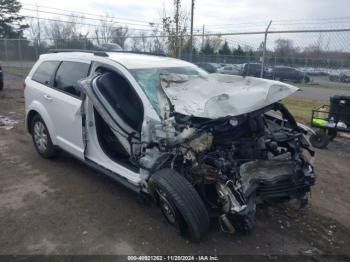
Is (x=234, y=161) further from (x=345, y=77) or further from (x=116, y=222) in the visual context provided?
(x=345, y=77)

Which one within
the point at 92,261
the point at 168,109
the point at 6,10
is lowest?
the point at 92,261

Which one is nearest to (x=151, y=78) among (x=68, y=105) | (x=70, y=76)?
(x=68, y=105)

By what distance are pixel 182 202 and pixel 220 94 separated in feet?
4.00

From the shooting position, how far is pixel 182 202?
3.10m

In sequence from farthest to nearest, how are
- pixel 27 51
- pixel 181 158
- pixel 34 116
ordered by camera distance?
pixel 27 51
pixel 34 116
pixel 181 158

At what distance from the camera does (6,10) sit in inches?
1639

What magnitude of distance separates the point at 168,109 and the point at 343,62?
8209 mm

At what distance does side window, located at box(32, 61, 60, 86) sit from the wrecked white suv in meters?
0.83

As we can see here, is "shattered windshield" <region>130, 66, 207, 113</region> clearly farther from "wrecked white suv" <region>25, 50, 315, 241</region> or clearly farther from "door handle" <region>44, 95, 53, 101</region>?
"door handle" <region>44, 95, 53, 101</region>

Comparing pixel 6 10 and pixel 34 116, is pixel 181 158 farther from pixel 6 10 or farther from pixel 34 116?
pixel 6 10

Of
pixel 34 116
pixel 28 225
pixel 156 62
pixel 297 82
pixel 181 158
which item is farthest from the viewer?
pixel 297 82

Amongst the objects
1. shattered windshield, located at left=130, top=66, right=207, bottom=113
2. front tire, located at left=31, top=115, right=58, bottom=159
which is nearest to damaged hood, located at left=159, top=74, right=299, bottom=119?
shattered windshield, located at left=130, top=66, right=207, bottom=113

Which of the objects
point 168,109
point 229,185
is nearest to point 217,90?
point 168,109

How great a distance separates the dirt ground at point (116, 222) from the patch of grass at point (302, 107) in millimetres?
4079
